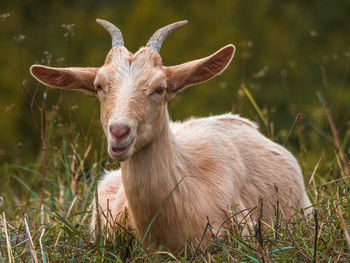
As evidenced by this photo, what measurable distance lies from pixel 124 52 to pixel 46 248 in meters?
1.56

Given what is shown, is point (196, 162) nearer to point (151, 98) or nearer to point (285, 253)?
point (151, 98)

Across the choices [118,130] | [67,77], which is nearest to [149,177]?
[118,130]

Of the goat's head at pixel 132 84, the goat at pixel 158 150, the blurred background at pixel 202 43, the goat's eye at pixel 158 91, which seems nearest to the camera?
the goat's head at pixel 132 84

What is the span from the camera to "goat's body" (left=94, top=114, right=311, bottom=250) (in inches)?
186

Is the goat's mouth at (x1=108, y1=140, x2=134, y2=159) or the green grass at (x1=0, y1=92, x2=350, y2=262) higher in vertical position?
the goat's mouth at (x1=108, y1=140, x2=134, y2=159)

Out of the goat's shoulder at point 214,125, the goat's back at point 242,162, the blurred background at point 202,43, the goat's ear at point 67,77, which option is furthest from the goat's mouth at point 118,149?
the blurred background at point 202,43

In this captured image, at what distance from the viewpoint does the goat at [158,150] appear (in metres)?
4.43

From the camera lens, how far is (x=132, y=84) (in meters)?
4.50

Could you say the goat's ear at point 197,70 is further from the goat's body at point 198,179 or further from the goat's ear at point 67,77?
the goat's ear at point 67,77

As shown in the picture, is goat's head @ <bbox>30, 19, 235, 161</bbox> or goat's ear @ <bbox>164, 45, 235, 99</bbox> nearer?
goat's head @ <bbox>30, 19, 235, 161</bbox>

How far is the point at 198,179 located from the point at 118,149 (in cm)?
118

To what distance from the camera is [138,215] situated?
4.75 meters

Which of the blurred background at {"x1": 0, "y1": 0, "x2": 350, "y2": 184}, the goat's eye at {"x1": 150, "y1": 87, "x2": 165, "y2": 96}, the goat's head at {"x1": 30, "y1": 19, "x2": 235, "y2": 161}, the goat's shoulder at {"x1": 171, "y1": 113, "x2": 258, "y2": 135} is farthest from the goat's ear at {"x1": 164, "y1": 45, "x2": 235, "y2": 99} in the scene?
the blurred background at {"x1": 0, "y1": 0, "x2": 350, "y2": 184}

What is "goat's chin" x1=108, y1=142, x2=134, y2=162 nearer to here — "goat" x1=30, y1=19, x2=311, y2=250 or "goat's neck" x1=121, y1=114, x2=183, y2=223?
"goat" x1=30, y1=19, x2=311, y2=250
